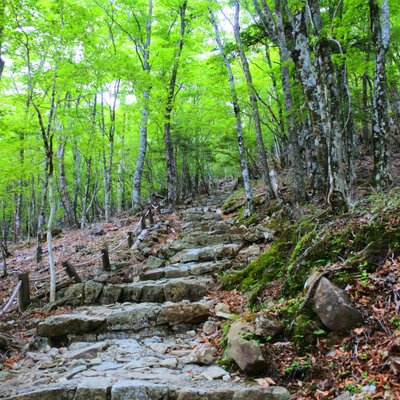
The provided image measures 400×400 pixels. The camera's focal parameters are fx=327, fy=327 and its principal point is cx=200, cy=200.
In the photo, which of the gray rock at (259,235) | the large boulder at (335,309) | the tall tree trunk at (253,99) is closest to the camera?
the large boulder at (335,309)

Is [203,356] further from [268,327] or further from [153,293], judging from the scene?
[153,293]

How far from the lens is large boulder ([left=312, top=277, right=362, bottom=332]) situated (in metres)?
3.22

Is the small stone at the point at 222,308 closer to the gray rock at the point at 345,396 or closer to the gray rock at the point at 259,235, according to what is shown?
the gray rock at the point at 345,396

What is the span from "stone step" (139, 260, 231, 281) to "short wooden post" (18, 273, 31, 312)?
8.03ft

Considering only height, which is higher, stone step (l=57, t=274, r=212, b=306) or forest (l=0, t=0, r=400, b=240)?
forest (l=0, t=0, r=400, b=240)

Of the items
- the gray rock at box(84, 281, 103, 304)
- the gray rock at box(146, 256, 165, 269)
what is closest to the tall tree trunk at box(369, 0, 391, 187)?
the gray rock at box(146, 256, 165, 269)

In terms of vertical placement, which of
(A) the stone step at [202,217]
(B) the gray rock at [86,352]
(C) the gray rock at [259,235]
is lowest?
(B) the gray rock at [86,352]

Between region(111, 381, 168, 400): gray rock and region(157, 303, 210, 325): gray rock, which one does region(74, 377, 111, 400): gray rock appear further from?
region(157, 303, 210, 325): gray rock

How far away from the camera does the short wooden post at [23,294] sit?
275 inches

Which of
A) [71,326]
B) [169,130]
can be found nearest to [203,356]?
[71,326]

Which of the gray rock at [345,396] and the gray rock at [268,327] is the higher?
the gray rock at [268,327]

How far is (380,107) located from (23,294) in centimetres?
1002

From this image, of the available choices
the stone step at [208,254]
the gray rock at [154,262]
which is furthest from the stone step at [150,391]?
the gray rock at [154,262]

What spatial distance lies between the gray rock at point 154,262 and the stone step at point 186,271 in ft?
1.40
